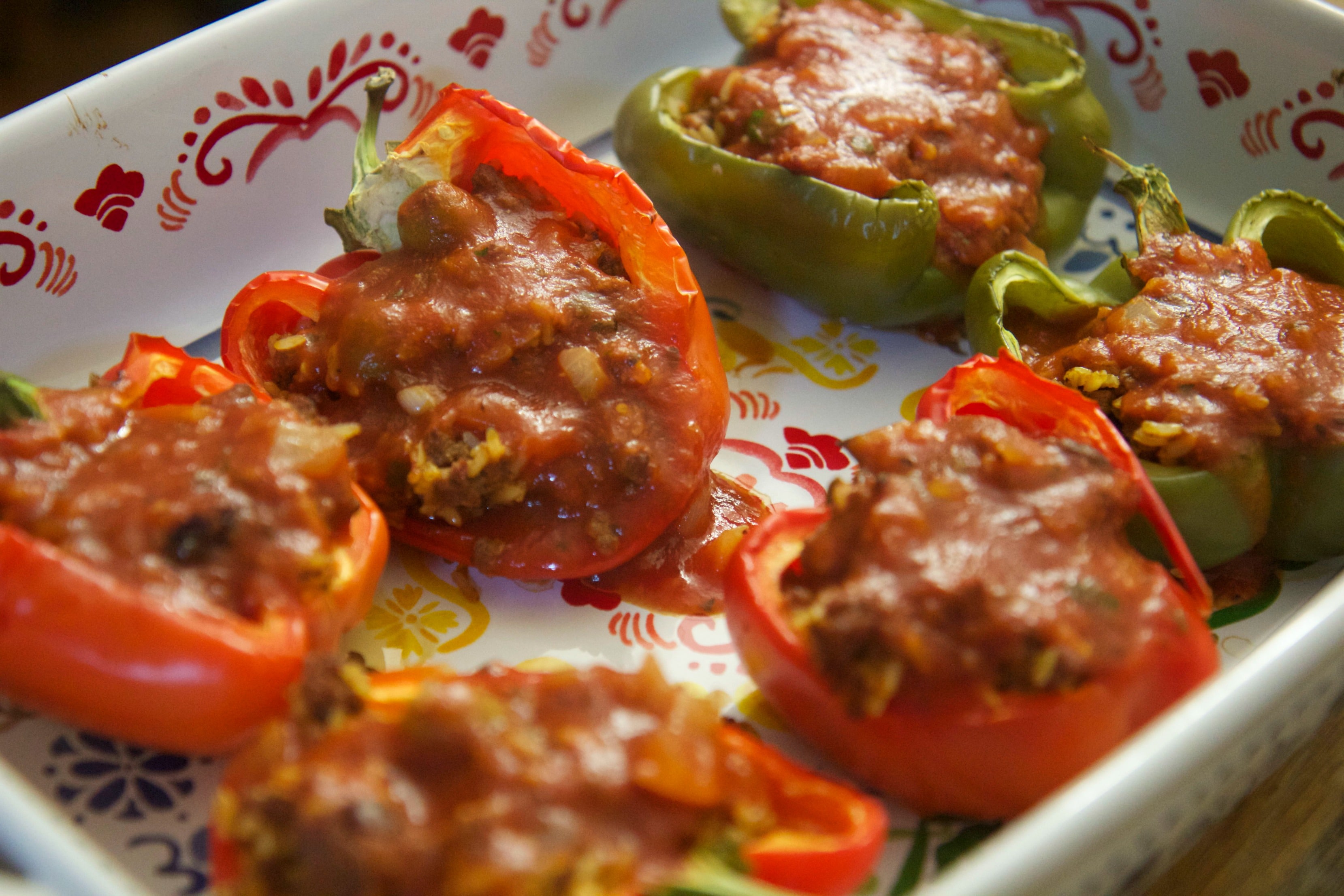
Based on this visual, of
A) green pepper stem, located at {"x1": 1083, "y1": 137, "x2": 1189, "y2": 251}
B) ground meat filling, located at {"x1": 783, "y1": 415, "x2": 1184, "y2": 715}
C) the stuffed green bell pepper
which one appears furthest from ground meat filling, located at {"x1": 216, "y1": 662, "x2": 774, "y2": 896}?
green pepper stem, located at {"x1": 1083, "y1": 137, "x2": 1189, "y2": 251}

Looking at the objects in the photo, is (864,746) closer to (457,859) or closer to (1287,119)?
(457,859)

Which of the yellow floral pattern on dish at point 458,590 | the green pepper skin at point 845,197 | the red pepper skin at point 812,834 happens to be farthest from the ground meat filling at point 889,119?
the red pepper skin at point 812,834

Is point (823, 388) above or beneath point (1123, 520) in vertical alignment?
beneath

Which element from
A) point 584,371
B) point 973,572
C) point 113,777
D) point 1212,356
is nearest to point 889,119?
point 1212,356

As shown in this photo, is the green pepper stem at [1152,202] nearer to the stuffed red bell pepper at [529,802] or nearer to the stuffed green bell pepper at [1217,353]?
the stuffed green bell pepper at [1217,353]

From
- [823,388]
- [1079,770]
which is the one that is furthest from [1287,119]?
[1079,770]

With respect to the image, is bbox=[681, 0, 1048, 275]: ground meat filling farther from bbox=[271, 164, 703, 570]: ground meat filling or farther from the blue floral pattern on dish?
the blue floral pattern on dish
